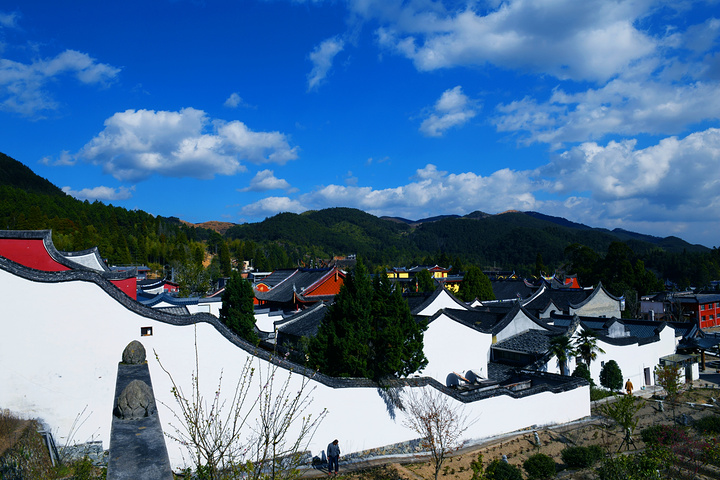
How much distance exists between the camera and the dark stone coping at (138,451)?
3.12 metres

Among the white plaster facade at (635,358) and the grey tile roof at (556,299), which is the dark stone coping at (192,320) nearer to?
the white plaster facade at (635,358)

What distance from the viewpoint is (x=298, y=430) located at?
493 inches

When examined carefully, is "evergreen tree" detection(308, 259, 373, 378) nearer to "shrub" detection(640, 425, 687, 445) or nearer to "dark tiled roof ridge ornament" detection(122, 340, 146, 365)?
"dark tiled roof ridge ornament" detection(122, 340, 146, 365)

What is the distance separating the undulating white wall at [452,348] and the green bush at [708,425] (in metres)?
8.30

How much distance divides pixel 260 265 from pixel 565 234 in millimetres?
149862

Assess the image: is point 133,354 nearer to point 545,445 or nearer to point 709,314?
point 545,445

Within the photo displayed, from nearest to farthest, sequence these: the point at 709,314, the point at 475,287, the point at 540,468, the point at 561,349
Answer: the point at 540,468 < the point at 561,349 < the point at 475,287 < the point at 709,314

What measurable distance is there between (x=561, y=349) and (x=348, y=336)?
41.7ft

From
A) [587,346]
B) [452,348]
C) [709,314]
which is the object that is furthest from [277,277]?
[709,314]

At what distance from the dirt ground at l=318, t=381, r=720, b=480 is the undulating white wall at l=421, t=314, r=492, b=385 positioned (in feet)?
14.0

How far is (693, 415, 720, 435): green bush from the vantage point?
53.2 feet

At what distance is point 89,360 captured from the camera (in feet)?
35.6

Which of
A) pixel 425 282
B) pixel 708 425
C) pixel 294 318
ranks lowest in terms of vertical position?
pixel 708 425

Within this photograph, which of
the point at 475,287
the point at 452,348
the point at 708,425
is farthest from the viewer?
the point at 475,287
